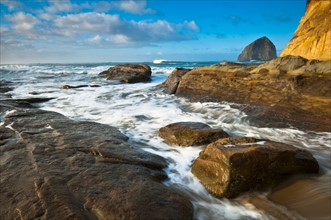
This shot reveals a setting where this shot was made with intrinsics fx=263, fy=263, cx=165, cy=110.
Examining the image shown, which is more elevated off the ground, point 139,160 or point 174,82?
point 174,82

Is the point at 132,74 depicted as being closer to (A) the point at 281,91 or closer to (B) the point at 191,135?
(A) the point at 281,91

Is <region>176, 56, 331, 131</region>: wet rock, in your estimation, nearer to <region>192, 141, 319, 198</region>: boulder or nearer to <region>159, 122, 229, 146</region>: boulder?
<region>159, 122, 229, 146</region>: boulder

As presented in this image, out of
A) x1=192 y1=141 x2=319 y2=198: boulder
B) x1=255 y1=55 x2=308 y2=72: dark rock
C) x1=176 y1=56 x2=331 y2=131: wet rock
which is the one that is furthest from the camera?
x1=255 y1=55 x2=308 y2=72: dark rock

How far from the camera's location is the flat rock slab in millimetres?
2607

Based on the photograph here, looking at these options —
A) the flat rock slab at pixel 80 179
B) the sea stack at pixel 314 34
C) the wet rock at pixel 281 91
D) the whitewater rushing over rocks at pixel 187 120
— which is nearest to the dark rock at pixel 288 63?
the wet rock at pixel 281 91

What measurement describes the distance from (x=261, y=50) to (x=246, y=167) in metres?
79.1

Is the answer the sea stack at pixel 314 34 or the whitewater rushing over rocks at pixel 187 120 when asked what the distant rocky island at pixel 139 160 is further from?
the sea stack at pixel 314 34

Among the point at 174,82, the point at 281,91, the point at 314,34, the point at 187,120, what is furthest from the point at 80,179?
the point at 314,34

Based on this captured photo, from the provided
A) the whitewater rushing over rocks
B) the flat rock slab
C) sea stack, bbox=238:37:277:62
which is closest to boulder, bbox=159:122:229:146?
the whitewater rushing over rocks

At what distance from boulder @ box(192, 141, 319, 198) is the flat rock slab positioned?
22.4 inches

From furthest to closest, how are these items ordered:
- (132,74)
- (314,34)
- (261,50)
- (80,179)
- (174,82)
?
(261,50) < (132,74) < (314,34) < (174,82) < (80,179)

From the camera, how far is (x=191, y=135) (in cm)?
488

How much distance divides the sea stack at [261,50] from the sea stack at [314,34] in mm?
59996

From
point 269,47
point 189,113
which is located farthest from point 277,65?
point 269,47
